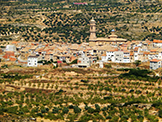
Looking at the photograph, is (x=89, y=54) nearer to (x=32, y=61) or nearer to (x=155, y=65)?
(x=32, y=61)

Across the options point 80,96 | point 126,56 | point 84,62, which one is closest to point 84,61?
point 84,62

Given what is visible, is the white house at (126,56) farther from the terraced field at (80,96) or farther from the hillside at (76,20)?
the hillside at (76,20)

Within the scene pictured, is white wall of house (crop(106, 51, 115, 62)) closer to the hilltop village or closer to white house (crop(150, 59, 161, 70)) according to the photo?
the hilltop village

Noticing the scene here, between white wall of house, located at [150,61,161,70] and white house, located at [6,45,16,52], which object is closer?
white wall of house, located at [150,61,161,70]

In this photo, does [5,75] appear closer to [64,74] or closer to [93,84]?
[64,74]

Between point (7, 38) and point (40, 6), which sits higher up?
point (40, 6)

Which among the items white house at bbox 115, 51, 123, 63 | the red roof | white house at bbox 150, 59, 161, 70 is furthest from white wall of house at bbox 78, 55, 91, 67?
the red roof

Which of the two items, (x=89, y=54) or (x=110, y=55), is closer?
(x=110, y=55)

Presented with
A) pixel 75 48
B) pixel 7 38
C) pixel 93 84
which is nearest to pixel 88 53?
pixel 75 48
